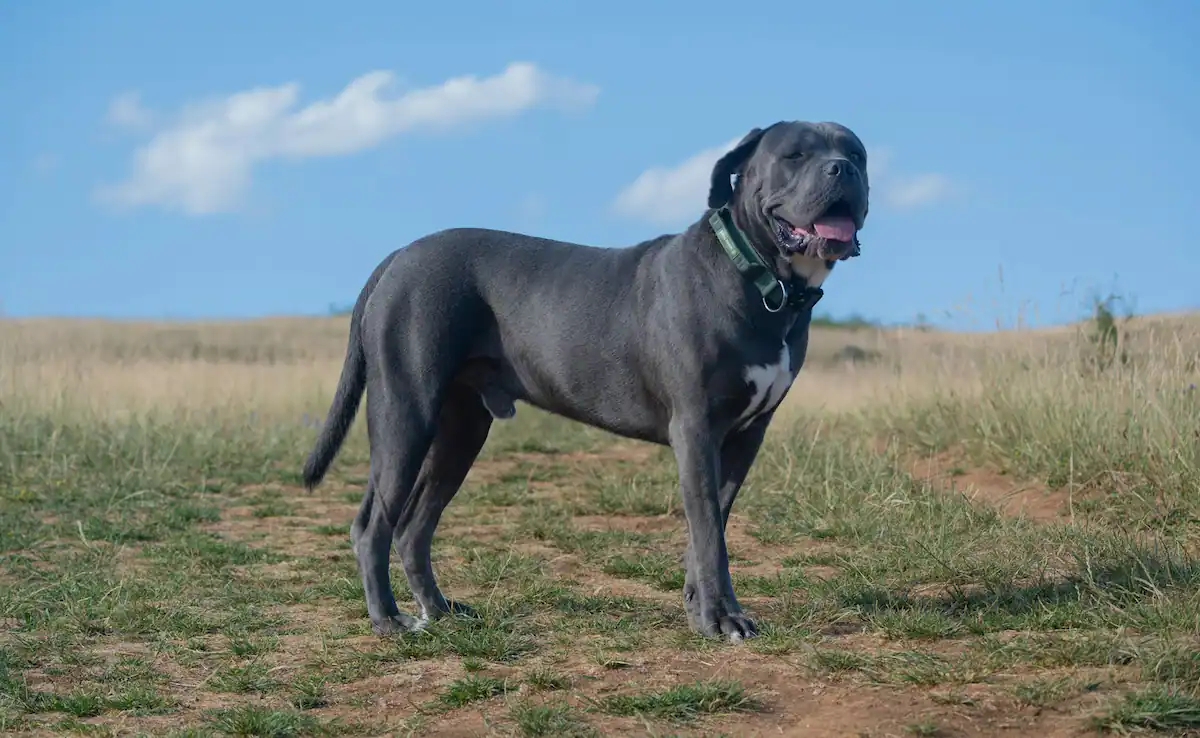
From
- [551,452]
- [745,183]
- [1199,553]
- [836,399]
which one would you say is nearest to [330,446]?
[745,183]

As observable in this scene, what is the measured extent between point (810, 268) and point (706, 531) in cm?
111

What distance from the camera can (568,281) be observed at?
5.06 meters

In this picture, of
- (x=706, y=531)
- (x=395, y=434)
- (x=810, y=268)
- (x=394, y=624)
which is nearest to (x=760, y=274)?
(x=810, y=268)

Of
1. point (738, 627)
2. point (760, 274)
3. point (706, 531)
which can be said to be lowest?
point (738, 627)

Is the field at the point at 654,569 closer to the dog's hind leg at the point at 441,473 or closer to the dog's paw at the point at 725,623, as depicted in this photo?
the dog's paw at the point at 725,623

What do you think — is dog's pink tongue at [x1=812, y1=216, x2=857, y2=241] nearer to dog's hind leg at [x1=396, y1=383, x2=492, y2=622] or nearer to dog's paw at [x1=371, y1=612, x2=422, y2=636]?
dog's hind leg at [x1=396, y1=383, x2=492, y2=622]

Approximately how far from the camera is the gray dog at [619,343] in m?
4.58

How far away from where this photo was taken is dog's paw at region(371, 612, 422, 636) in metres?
4.88

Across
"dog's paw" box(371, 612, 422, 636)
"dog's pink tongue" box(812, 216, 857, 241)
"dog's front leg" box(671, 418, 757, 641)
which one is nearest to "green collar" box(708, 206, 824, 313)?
"dog's pink tongue" box(812, 216, 857, 241)

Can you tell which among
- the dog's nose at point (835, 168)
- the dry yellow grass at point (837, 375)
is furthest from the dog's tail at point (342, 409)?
the dry yellow grass at point (837, 375)

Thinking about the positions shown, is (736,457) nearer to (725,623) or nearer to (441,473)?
(725,623)

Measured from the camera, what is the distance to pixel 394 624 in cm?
492

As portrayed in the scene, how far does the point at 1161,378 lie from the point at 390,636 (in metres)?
5.60

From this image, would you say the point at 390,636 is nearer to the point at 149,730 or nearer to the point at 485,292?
the point at 149,730
